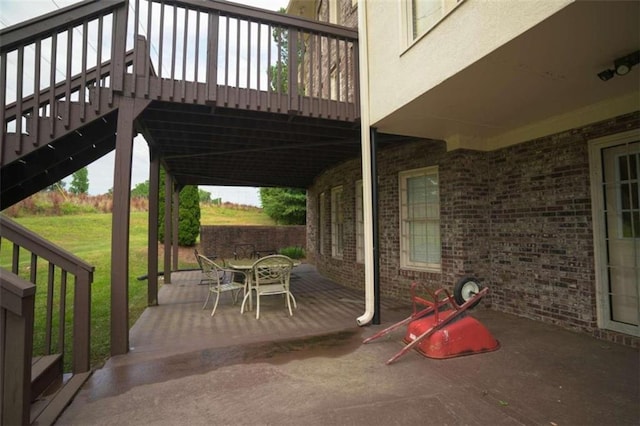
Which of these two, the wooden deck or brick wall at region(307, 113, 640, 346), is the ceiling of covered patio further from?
the wooden deck

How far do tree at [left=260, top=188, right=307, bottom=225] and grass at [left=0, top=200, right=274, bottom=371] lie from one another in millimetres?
2702

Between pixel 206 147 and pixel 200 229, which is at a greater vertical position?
pixel 206 147

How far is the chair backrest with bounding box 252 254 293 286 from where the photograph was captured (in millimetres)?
4892

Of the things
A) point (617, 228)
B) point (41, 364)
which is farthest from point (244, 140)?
point (617, 228)

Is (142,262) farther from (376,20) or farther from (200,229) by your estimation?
(376,20)

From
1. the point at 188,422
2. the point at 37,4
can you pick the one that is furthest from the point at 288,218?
the point at 188,422

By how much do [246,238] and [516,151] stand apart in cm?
1153

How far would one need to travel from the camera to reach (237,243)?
14031 mm

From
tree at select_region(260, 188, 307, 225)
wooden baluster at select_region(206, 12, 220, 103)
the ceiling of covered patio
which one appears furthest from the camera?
tree at select_region(260, 188, 307, 225)

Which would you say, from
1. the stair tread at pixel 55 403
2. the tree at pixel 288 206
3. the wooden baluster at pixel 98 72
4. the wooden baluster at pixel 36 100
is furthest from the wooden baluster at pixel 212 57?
the tree at pixel 288 206

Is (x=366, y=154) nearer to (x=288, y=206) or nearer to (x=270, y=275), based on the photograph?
(x=270, y=275)

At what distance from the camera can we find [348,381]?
9.18ft

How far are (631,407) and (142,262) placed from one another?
12532mm

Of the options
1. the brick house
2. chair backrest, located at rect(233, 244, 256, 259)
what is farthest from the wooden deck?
chair backrest, located at rect(233, 244, 256, 259)
